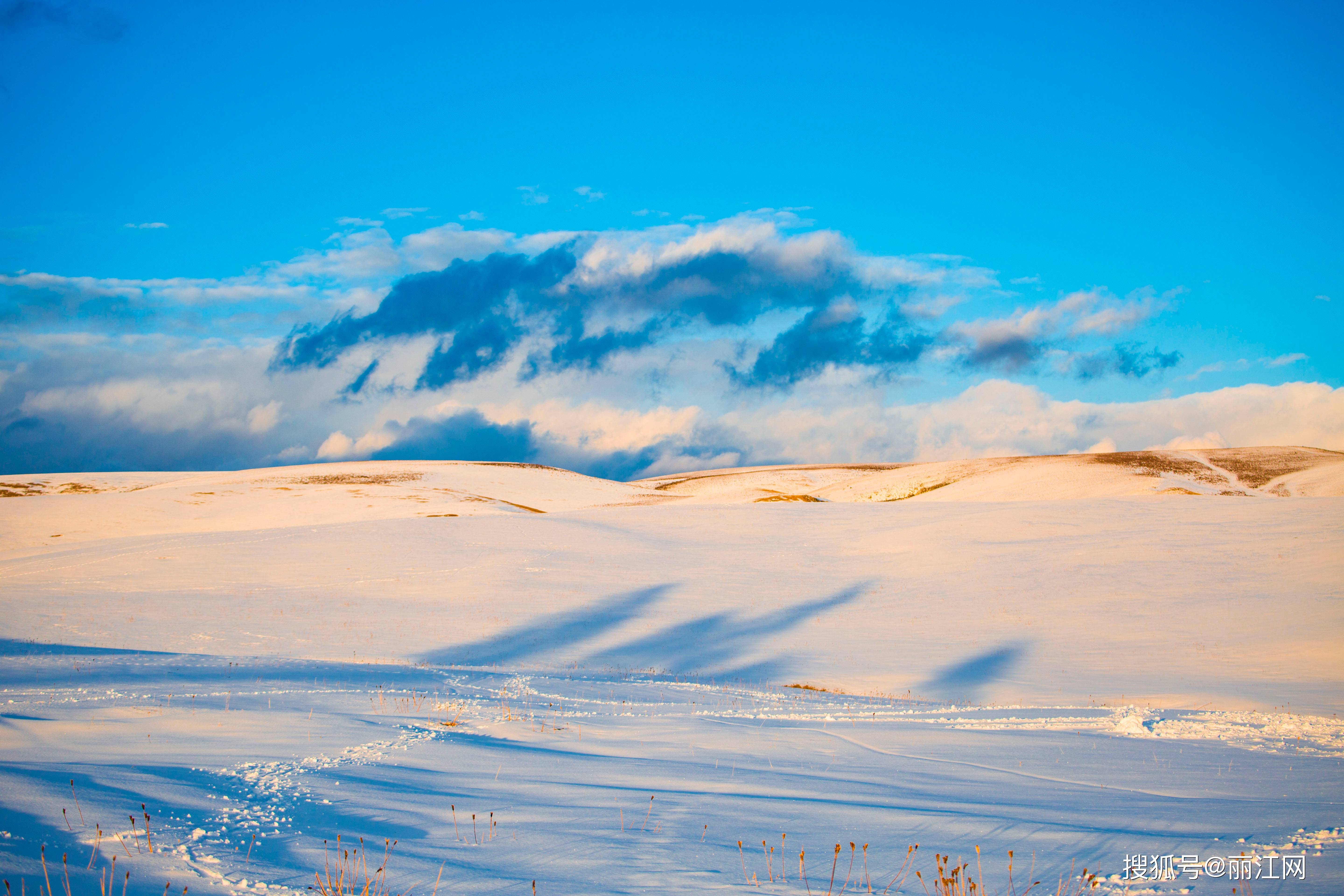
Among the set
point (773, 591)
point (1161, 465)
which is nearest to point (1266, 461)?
point (1161, 465)

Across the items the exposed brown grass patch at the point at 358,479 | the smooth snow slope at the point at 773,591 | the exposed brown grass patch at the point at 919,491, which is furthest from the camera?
the exposed brown grass patch at the point at 358,479

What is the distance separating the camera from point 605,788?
6.74 meters

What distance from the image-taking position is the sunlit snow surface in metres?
4.74

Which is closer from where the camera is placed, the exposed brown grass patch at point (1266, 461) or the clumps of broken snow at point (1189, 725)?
the clumps of broken snow at point (1189, 725)

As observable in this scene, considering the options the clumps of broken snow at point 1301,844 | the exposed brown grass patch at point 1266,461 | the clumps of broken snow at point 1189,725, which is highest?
the exposed brown grass patch at point 1266,461

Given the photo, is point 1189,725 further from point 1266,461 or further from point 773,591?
point 1266,461

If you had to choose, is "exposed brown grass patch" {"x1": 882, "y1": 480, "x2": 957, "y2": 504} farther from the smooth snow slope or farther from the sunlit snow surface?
the sunlit snow surface

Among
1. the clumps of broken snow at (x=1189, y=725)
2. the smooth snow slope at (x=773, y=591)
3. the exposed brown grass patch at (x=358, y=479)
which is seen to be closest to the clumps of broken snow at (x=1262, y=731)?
the clumps of broken snow at (x=1189, y=725)

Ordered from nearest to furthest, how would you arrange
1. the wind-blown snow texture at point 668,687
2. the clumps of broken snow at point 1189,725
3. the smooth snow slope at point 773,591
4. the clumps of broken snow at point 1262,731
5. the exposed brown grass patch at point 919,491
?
the wind-blown snow texture at point 668,687 < the clumps of broken snow at point 1262,731 < the clumps of broken snow at point 1189,725 < the smooth snow slope at point 773,591 < the exposed brown grass patch at point 919,491

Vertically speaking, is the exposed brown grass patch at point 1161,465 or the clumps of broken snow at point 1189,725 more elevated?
the exposed brown grass patch at point 1161,465

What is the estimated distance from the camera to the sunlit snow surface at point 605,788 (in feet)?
15.5

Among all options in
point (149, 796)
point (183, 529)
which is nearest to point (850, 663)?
point (149, 796)

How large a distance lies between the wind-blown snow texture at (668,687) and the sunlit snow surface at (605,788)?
45mm

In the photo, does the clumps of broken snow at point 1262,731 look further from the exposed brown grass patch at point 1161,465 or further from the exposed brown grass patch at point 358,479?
the exposed brown grass patch at point 358,479
